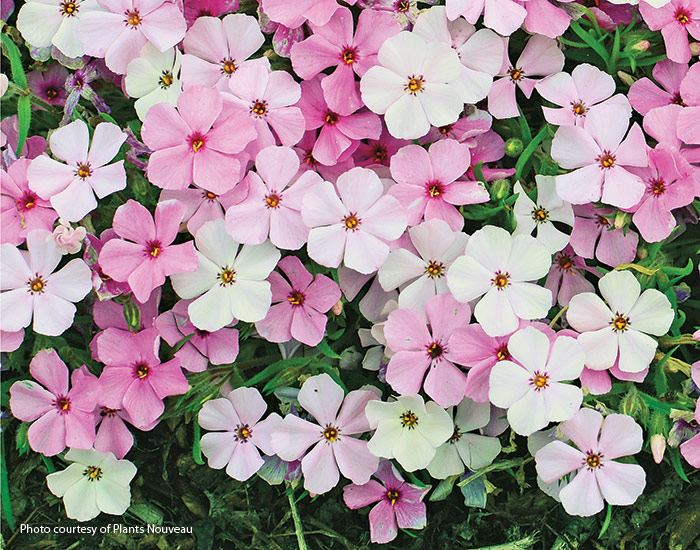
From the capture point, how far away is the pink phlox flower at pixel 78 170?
Result: 1171mm

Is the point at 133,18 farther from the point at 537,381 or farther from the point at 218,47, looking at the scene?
the point at 537,381

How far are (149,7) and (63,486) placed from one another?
701 mm

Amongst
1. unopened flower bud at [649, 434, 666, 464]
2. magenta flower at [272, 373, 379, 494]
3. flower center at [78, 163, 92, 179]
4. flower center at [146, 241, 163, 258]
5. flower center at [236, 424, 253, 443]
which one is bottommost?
flower center at [236, 424, 253, 443]

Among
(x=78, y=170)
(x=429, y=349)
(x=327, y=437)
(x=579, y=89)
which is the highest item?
(x=579, y=89)

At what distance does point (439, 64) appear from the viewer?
1183 millimetres

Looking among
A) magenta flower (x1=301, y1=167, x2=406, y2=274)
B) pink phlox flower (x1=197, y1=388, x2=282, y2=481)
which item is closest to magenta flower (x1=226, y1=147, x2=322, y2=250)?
magenta flower (x1=301, y1=167, x2=406, y2=274)

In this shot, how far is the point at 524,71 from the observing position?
1.28 metres

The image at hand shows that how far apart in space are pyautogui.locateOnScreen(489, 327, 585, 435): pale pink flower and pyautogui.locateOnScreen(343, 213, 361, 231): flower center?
252 millimetres

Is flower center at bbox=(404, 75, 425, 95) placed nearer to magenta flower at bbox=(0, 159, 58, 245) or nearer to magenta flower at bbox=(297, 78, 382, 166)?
Answer: magenta flower at bbox=(297, 78, 382, 166)

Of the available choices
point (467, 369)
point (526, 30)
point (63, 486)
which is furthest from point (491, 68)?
point (63, 486)

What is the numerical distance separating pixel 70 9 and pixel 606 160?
799 millimetres

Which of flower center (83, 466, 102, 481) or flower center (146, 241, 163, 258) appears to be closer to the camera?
flower center (146, 241, 163, 258)

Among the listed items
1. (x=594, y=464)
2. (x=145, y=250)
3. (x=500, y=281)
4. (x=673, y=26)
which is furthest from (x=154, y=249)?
(x=673, y=26)

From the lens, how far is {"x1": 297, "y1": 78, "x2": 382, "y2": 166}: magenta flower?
1.20 meters
